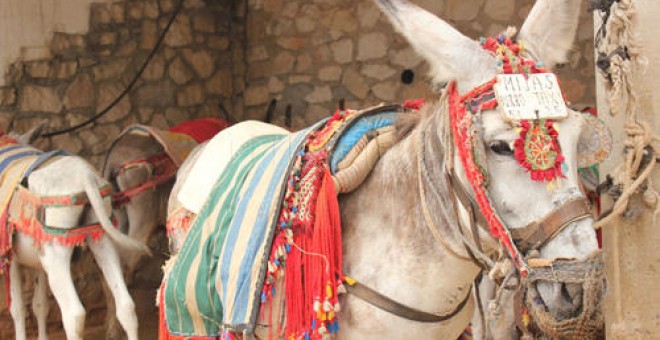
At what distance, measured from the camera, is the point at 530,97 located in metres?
2.09

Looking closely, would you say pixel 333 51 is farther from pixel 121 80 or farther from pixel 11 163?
pixel 11 163

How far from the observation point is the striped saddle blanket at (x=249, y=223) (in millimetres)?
2521

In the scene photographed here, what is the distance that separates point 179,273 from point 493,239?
1.19m

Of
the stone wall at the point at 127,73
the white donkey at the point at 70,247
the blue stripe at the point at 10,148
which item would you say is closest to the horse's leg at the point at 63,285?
the white donkey at the point at 70,247

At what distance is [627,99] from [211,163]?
1633mm

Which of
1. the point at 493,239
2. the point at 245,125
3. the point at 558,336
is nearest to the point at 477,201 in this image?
the point at 493,239

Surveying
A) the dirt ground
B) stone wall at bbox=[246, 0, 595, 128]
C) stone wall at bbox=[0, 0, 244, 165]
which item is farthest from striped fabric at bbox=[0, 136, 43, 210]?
stone wall at bbox=[246, 0, 595, 128]

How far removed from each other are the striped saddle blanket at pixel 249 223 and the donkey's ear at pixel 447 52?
0.40m

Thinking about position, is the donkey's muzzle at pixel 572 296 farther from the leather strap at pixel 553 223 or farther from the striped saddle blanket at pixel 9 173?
the striped saddle blanket at pixel 9 173

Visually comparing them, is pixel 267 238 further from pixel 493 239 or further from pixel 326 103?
pixel 326 103

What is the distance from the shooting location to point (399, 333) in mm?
2400

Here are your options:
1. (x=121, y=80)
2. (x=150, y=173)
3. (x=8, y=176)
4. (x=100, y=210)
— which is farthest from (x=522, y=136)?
(x=121, y=80)

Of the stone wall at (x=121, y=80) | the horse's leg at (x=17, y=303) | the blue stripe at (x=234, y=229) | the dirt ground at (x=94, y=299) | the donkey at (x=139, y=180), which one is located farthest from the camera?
the stone wall at (x=121, y=80)

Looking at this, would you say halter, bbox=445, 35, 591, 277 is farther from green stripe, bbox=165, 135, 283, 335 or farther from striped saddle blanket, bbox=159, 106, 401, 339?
green stripe, bbox=165, 135, 283, 335
